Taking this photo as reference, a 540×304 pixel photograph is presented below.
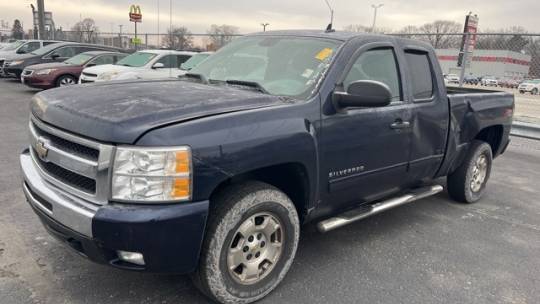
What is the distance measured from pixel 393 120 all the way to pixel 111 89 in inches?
88.9

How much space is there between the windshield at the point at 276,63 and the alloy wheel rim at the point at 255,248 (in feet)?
3.17

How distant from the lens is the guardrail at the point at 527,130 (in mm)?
8517

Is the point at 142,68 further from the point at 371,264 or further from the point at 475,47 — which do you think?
the point at 371,264

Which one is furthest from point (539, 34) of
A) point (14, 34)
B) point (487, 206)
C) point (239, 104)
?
point (14, 34)

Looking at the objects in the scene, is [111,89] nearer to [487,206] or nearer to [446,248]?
[446,248]

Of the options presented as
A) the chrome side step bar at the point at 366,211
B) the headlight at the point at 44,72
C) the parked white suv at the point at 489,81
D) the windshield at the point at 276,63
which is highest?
the windshield at the point at 276,63

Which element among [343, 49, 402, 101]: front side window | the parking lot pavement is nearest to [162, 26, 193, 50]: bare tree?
the parking lot pavement

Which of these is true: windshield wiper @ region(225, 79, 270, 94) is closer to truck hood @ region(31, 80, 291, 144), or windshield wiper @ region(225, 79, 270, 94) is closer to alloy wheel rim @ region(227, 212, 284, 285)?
truck hood @ region(31, 80, 291, 144)

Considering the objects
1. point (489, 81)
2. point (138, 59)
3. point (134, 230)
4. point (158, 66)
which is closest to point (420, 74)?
point (134, 230)

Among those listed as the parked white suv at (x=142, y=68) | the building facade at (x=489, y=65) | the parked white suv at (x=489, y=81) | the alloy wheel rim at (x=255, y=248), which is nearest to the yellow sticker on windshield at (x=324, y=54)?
the alloy wheel rim at (x=255, y=248)

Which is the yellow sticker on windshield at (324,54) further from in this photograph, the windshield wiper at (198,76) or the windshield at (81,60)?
the windshield at (81,60)

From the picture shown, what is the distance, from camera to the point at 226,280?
9.25ft

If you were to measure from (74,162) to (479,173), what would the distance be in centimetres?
465

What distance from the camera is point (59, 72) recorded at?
44.1ft
